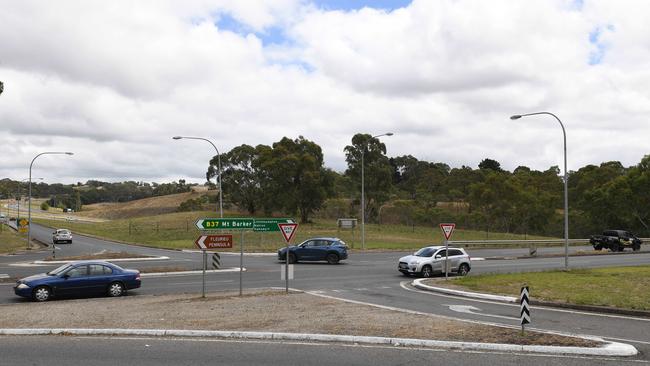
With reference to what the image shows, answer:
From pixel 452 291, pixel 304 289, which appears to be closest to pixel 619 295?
pixel 452 291

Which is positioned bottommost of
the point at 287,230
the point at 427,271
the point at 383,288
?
the point at 383,288

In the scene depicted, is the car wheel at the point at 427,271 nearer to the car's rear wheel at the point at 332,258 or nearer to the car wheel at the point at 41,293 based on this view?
the car's rear wheel at the point at 332,258

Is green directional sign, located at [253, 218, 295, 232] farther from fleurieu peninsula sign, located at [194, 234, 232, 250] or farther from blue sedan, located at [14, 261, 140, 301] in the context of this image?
blue sedan, located at [14, 261, 140, 301]

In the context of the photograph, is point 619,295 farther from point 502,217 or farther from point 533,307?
point 502,217

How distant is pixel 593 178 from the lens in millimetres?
92000

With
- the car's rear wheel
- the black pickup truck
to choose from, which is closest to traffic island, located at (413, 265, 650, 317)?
the car's rear wheel

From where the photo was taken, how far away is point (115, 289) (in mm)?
20219

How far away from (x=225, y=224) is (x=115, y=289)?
15.0ft

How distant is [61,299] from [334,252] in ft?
55.8

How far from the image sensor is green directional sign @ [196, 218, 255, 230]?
19.3 m

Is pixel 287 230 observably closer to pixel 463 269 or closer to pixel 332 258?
pixel 463 269

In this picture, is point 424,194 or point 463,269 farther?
point 424,194

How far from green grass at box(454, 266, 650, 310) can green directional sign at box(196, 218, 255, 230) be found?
864cm

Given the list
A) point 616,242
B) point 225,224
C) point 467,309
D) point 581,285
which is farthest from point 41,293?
point 616,242
